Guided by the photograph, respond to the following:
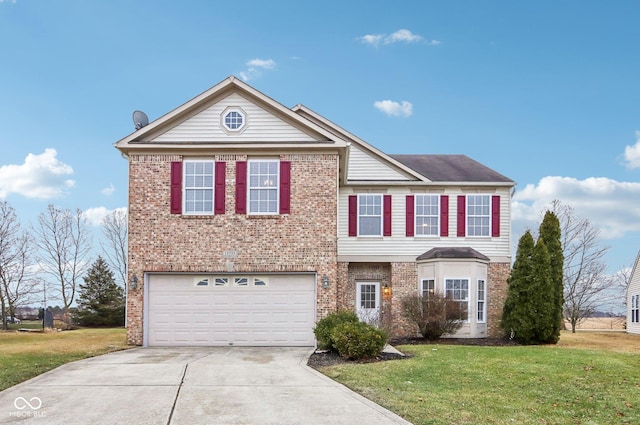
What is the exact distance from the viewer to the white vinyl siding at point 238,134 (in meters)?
16.7

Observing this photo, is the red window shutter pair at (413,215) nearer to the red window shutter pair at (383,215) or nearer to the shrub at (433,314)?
the red window shutter pair at (383,215)

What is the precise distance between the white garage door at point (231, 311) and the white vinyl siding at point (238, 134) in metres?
4.01

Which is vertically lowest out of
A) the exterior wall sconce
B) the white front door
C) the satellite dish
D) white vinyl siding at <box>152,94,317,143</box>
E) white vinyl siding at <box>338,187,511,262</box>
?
the white front door

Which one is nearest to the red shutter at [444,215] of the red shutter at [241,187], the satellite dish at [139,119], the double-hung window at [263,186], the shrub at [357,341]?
the double-hung window at [263,186]

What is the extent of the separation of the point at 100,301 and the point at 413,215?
63.8ft

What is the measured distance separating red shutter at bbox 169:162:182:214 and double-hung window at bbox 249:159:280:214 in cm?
203

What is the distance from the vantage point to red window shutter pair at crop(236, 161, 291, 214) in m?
16.5

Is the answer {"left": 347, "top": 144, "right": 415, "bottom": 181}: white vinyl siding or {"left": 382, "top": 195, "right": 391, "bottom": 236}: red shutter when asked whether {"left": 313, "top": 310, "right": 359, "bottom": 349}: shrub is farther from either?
{"left": 347, "top": 144, "right": 415, "bottom": 181}: white vinyl siding

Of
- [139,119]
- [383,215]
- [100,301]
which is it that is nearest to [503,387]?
[383,215]

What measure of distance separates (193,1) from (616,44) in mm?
13095

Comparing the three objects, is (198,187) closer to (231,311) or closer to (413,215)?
(231,311)

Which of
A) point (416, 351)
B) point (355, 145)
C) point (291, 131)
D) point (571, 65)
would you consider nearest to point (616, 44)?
point (571, 65)

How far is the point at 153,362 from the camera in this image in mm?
12414

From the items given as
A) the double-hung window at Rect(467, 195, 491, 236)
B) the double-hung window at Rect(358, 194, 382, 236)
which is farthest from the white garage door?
the double-hung window at Rect(467, 195, 491, 236)
